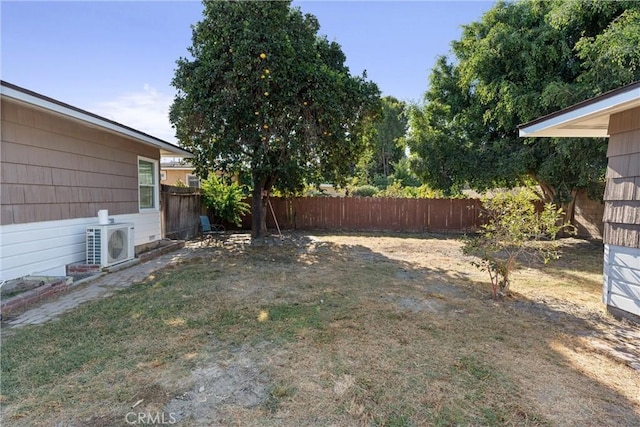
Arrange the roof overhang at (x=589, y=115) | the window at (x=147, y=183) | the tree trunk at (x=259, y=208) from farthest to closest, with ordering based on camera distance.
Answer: the tree trunk at (x=259, y=208) < the window at (x=147, y=183) < the roof overhang at (x=589, y=115)

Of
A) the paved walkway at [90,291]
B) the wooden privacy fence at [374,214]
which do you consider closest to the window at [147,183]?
the paved walkway at [90,291]

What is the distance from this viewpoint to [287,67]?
7.58m

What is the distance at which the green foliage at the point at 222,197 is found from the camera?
1138 centimetres

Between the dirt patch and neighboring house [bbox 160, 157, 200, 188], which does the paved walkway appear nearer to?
the dirt patch

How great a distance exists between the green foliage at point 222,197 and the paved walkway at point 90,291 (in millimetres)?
4268

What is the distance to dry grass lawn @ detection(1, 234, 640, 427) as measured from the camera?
2.18m

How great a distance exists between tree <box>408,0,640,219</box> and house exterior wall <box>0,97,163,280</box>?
881cm

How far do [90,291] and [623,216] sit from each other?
6838 millimetres

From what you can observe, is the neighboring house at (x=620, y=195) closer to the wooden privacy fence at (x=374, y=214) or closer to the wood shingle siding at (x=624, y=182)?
the wood shingle siding at (x=624, y=182)

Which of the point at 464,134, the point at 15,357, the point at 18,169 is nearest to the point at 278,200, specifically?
the point at 464,134

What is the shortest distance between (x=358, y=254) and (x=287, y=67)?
4604 millimetres

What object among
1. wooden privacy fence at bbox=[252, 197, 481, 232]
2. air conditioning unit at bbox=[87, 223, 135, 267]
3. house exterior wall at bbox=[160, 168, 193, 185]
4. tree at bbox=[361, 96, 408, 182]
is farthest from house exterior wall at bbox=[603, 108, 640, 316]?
tree at bbox=[361, 96, 408, 182]

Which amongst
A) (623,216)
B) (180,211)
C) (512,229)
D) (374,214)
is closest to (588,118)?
(623,216)

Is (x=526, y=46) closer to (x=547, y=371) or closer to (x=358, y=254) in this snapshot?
(x=358, y=254)
